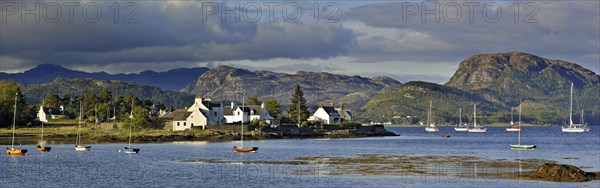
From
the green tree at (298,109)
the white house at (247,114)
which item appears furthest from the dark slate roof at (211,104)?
the green tree at (298,109)

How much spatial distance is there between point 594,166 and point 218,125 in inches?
3311

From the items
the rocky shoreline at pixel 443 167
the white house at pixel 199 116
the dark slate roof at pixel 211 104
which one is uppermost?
the dark slate roof at pixel 211 104

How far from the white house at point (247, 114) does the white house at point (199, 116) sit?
2.45 metres

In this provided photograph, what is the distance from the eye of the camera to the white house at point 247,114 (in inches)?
6334

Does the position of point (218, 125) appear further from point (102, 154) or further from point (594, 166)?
point (594, 166)

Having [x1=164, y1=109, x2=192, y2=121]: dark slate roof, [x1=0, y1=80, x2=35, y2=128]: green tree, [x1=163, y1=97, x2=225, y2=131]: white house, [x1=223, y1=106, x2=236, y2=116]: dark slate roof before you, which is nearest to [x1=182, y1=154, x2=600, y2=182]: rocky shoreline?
[x1=163, y1=97, x2=225, y2=131]: white house

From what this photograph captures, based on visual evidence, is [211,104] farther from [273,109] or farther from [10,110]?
[10,110]

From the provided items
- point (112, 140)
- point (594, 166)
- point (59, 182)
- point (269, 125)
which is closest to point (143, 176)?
point (59, 182)

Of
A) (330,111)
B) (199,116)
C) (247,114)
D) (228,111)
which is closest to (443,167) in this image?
(199,116)

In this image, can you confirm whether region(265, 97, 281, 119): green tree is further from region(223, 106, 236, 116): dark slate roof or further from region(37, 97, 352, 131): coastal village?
region(223, 106, 236, 116): dark slate roof

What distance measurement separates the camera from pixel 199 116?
14762cm

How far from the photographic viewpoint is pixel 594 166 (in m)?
75.6

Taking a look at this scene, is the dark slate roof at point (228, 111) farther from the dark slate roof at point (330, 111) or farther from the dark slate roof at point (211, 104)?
the dark slate roof at point (330, 111)

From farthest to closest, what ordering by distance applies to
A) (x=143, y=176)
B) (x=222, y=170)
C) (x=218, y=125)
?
1. (x=218, y=125)
2. (x=222, y=170)
3. (x=143, y=176)
